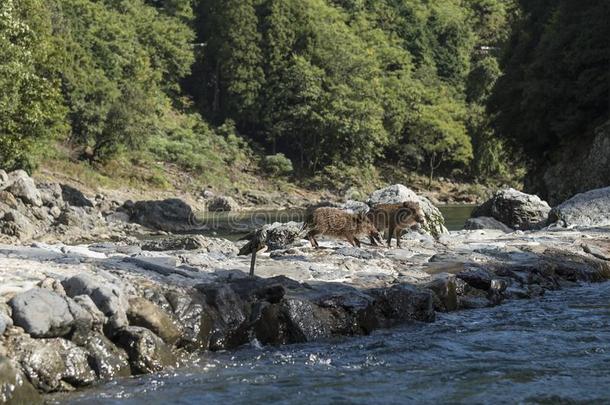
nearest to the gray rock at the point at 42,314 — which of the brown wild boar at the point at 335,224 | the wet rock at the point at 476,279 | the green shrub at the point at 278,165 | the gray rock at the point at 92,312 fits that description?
the gray rock at the point at 92,312

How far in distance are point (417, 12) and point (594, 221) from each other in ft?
274

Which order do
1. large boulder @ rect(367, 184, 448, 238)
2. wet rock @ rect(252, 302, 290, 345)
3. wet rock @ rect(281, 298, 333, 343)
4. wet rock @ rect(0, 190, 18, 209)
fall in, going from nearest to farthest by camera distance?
wet rock @ rect(252, 302, 290, 345) < wet rock @ rect(281, 298, 333, 343) < large boulder @ rect(367, 184, 448, 238) < wet rock @ rect(0, 190, 18, 209)

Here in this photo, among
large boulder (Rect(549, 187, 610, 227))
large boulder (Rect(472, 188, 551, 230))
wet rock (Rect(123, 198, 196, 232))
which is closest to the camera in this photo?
large boulder (Rect(549, 187, 610, 227))

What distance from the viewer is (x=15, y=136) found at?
33.3 m

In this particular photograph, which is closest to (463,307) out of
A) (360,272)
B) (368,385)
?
(360,272)

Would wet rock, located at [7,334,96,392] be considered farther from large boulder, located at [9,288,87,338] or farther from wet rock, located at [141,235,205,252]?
wet rock, located at [141,235,205,252]

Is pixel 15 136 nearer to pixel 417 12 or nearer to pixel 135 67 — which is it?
pixel 135 67

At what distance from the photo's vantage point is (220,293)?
37.3 feet

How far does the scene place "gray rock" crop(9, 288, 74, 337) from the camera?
886 centimetres

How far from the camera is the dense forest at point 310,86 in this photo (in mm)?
39562

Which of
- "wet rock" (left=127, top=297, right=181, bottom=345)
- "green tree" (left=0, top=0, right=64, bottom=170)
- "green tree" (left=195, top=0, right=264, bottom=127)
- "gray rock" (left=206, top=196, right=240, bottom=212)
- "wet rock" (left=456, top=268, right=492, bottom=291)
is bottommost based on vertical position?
"gray rock" (left=206, top=196, right=240, bottom=212)

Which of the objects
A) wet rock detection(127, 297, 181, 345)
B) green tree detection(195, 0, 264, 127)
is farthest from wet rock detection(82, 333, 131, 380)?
green tree detection(195, 0, 264, 127)

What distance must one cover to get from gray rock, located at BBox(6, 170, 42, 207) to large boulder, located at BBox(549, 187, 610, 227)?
19.9m

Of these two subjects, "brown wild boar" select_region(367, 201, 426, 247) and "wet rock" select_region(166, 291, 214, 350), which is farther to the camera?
"brown wild boar" select_region(367, 201, 426, 247)
